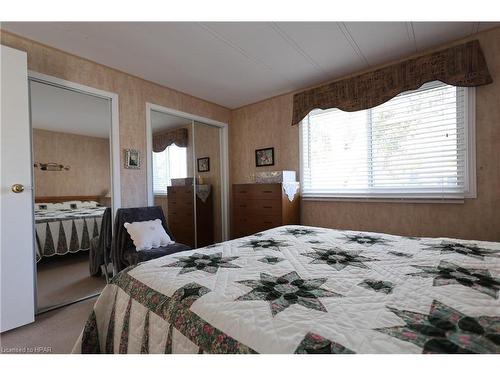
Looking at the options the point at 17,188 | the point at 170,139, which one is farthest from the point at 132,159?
the point at 17,188

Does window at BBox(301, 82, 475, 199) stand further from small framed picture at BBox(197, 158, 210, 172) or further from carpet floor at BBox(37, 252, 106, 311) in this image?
carpet floor at BBox(37, 252, 106, 311)

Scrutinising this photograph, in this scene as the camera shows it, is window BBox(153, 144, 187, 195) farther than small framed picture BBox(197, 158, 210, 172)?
No

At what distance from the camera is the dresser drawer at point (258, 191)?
3197mm

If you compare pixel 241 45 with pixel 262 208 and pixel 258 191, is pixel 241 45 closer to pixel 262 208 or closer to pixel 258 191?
pixel 258 191

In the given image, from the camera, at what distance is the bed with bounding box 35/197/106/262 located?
225cm

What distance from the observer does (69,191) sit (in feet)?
7.98

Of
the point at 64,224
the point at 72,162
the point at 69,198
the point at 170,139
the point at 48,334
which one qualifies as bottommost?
the point at 48,334

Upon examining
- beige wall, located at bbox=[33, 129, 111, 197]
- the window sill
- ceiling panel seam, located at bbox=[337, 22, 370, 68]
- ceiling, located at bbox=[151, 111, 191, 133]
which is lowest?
the window sill

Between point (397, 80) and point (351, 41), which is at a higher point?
point (351, 41)

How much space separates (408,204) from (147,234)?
274 cm

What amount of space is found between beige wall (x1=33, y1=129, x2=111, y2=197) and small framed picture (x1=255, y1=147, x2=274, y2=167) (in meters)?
2.07

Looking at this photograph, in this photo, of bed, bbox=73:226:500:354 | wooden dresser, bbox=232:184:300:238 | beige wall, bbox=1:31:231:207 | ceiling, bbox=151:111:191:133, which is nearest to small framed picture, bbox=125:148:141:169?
beige wall, bbox=1:31:231:207

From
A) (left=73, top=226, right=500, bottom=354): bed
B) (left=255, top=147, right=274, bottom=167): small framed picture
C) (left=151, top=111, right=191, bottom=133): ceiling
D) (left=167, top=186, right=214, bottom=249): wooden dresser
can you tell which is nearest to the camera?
(left=73, top=226, right=500, bottom=354): bed
